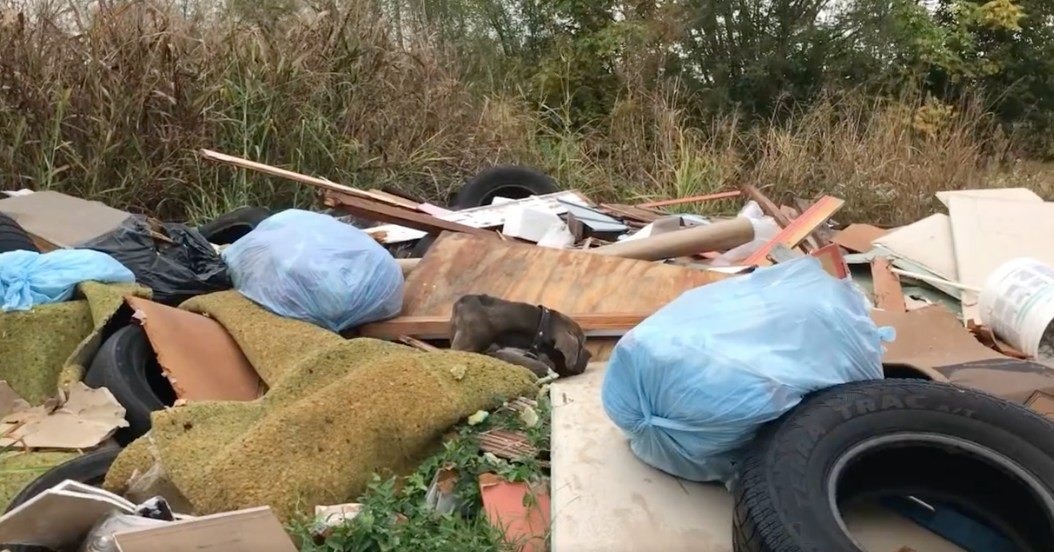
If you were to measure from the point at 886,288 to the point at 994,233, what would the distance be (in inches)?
37.6

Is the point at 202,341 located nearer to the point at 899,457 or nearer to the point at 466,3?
the point at 899,457

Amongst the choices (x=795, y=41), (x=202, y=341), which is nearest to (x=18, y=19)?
(x=202, y=341)

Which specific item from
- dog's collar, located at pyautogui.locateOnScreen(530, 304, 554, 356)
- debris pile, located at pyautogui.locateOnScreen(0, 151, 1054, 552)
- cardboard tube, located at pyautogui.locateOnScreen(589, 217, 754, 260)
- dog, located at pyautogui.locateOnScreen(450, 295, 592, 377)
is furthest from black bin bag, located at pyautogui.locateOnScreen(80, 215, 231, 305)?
cardboard tube, located at pyautogui.locateOnScreen(589, 217, 754, 260)

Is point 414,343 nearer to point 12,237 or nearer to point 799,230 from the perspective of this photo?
point 12,237

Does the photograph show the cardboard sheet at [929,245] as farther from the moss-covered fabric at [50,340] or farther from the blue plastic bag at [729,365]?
the moss-covered fabric at [50,340]

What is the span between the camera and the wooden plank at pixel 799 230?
190 inches

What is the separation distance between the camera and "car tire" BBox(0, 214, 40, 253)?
4.37 metres

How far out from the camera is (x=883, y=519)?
8.09ft

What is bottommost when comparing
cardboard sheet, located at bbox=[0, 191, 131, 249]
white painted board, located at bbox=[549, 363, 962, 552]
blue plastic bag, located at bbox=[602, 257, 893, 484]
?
white painted board, located at bbox=[549, 363, 962, 552]

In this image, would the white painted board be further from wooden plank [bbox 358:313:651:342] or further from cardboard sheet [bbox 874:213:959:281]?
cardboard sheet [bbox 874:213:959:281]

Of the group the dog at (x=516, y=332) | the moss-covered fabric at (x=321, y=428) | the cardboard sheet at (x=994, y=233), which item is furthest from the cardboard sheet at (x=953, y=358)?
the moss-covered fabric at (x=321, y=428)

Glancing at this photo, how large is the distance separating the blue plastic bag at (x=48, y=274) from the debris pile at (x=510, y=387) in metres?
0.01

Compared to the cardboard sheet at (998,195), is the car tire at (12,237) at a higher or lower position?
higher

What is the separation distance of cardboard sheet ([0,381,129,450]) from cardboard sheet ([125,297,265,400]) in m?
0.25
